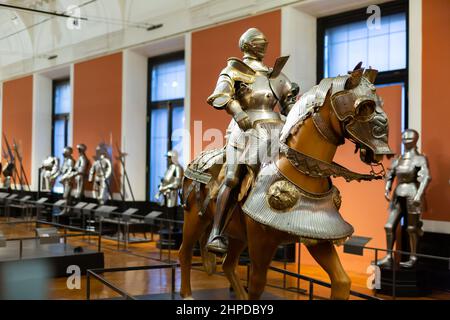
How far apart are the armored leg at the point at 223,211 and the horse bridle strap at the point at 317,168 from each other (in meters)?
0.77

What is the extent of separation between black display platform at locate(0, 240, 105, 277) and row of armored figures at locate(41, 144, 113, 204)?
186 inches

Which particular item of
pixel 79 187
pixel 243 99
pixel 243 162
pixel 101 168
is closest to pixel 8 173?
pixel 79 187

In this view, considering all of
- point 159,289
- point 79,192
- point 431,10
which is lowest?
point 159,289

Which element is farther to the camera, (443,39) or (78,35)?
(78,35)

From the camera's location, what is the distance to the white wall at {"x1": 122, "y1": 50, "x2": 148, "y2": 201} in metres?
14.0

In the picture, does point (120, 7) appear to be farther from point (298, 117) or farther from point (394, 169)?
point (298, 117)

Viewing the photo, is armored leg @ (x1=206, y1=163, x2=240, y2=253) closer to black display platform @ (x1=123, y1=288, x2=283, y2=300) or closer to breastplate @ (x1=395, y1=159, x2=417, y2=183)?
black display platform @ (x1=123, y1=288, x2=283, y2=300)

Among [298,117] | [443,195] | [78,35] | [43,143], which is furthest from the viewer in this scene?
[43,143]

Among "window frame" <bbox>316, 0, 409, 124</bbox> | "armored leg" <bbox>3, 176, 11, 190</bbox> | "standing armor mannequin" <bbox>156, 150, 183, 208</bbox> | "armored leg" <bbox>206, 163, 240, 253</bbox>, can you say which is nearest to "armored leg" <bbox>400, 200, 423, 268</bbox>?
"window frame" <bbox>316, 0, 409, 124</bbox>

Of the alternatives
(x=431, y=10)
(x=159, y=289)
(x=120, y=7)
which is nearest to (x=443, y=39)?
(x=431, y=10)

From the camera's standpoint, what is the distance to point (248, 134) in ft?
14.1

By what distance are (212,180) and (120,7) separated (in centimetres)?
997

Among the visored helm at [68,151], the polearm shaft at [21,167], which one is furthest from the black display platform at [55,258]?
the polearm shaft at [21,167]

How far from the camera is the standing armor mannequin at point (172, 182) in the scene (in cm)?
1089
